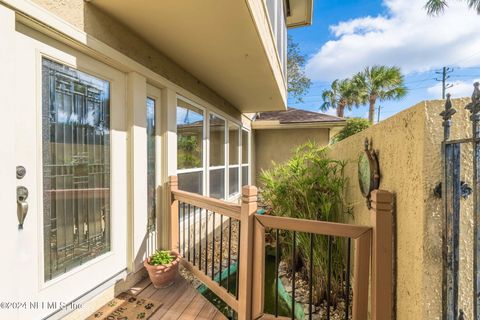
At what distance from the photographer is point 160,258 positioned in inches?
96.6

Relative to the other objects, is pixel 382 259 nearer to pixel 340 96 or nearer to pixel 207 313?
pixel 207 313

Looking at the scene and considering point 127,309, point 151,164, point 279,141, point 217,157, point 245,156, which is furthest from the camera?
point 279,141

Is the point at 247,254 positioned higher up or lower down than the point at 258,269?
higher up

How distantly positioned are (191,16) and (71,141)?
56.9 inches

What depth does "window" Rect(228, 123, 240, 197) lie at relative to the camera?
5832mm

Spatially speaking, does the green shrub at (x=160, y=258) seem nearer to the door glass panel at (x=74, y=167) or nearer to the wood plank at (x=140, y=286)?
the wood plank at (x=140, y=286)

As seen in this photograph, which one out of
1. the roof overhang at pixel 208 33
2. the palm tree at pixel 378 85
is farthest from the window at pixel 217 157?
the palm tree at pixel 378 85

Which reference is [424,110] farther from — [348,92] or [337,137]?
[348,92]

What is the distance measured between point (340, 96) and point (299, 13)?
30.5ft

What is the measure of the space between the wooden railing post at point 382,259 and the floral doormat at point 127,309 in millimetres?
1760

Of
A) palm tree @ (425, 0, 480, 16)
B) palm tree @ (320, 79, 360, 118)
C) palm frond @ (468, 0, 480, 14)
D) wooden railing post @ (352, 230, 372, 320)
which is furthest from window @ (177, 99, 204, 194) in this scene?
palm tree @ (320, 79, 360, 118)

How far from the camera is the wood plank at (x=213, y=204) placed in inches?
79.3

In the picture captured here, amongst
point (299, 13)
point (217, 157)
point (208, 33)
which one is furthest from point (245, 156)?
point (208, 33)

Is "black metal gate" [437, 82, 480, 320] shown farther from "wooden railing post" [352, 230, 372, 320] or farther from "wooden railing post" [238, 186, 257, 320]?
"wooden railing post" [238, 186, 257, 320]
